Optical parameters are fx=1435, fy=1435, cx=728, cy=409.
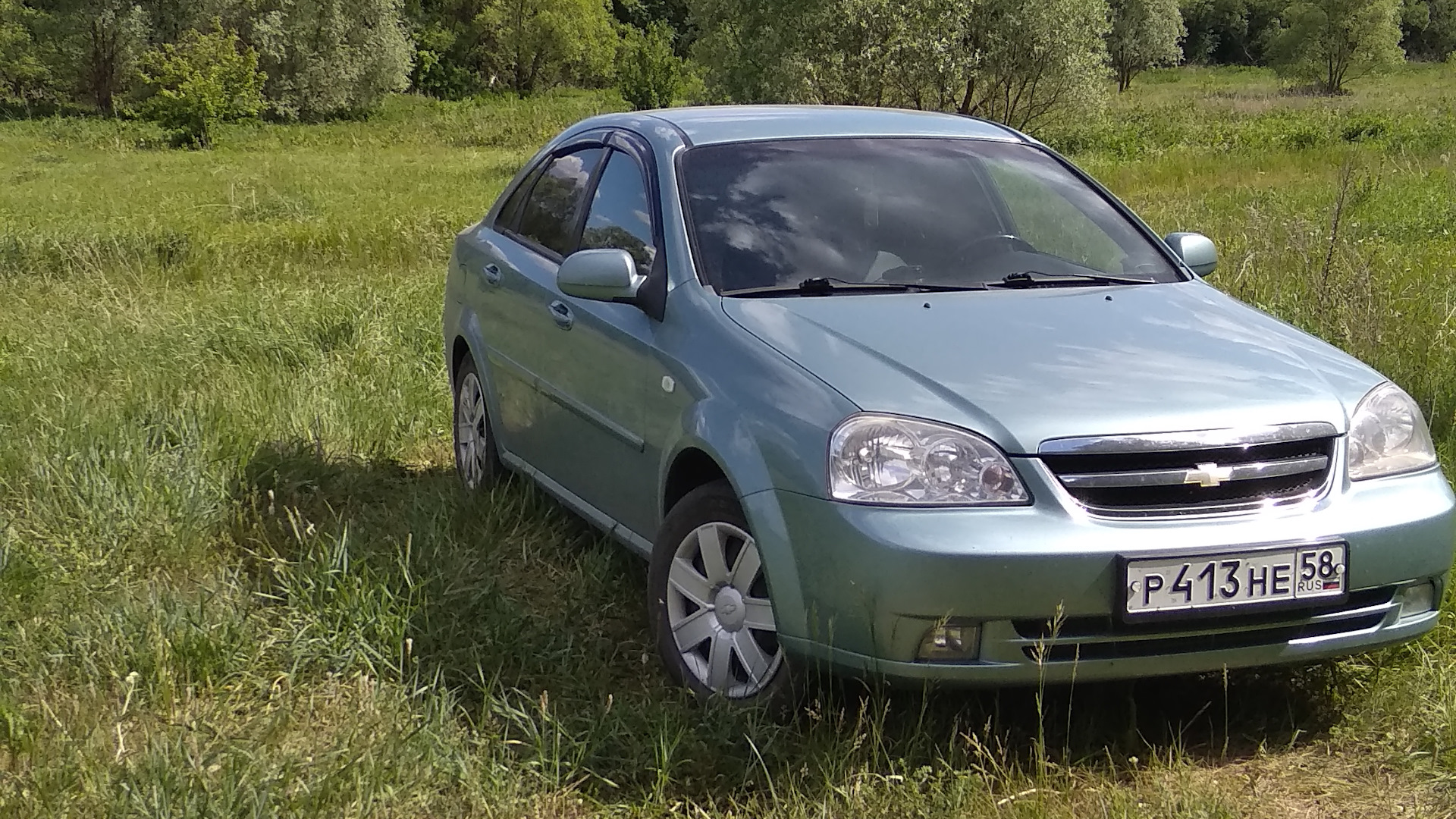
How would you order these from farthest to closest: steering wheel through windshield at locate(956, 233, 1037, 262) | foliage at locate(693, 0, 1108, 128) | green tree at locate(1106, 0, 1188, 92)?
green tree at locate(1106, 0, 1188, 92) → foliage at locate(693, 0, 1108, 128) → steering wheel through windshield at locate(956, 233, 1037, 262)

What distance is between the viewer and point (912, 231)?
4.28 meters

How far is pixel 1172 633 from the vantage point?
3.04 meters

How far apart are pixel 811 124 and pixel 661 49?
3508cm

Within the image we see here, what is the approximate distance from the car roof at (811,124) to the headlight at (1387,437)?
177cm

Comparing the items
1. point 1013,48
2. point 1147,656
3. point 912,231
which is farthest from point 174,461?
point 1013,48

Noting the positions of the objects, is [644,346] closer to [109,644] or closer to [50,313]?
[109,644]

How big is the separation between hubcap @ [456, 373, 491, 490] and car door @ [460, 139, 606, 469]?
0.23 m

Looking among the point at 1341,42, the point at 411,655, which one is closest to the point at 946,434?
the point at 411,655

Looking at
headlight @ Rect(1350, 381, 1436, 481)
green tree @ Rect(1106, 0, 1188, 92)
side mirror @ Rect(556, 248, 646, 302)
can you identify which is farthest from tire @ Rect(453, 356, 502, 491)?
green tree @ Rect(1106, 0, 1188, 92)

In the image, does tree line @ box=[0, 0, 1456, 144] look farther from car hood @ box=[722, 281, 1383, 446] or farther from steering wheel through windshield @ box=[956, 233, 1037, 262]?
car hood @ box=[722, 281, 1383, 446]

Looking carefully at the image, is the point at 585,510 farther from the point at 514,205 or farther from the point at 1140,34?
the point at 1140,34

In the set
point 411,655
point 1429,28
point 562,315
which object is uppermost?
point 1429,28

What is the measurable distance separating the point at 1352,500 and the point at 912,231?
1554 millimetres

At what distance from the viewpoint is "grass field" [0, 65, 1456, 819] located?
123 inches
